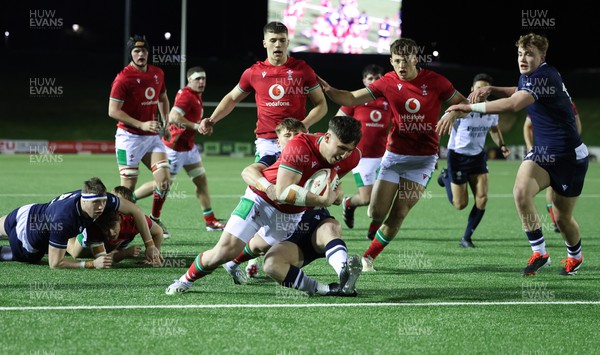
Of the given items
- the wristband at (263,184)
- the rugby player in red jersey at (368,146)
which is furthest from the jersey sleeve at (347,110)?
the wristband at (263,184)

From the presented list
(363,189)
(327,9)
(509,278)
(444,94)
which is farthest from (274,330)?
(327,9)

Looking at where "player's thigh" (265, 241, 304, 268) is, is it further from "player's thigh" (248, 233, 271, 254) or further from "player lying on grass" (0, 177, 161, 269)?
"player lying on grass" (0, 177, 161, 269)

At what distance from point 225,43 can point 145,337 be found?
45.4 m

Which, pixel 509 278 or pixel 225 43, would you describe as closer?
pixel 509 278

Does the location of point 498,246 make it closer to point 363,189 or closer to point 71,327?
point 363,189

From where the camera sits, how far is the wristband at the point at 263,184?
6.12 m

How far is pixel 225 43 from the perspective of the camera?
162ft

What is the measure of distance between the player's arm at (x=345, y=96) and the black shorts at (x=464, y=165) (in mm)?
2867

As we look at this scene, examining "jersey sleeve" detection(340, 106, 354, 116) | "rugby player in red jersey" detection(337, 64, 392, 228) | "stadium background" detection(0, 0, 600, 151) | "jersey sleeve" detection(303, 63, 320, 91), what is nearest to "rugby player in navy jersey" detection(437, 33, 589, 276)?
"jersey sleeve" detection(303, 63, 320, 91)

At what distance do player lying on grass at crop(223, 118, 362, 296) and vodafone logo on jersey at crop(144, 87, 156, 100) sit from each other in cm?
428

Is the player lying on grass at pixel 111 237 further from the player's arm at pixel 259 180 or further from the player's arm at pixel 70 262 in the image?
the player's arm at pixel 259 180

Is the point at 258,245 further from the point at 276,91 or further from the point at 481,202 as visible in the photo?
the point at 481,202

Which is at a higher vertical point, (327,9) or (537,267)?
(327,9)

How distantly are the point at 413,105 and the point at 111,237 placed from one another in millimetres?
3171
